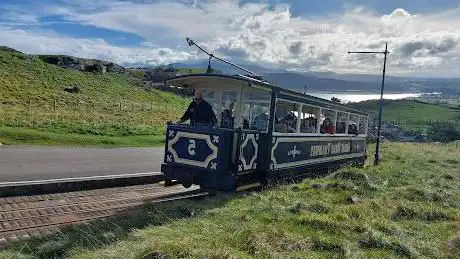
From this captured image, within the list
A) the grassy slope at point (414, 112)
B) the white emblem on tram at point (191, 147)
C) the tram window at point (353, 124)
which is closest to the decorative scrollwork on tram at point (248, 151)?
the white emblem on tram at point (191, 147)

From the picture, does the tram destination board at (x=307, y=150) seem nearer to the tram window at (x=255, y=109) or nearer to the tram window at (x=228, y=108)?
the tram window at (x=255, y=109)

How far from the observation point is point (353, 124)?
1967 cm

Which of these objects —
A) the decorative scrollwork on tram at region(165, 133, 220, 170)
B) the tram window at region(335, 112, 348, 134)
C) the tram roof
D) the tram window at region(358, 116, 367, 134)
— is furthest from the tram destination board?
the decorative scrollwork on tram at region(165, 133, 220, 170)

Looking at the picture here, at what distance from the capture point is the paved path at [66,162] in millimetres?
12773

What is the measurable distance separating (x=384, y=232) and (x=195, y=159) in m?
4.97

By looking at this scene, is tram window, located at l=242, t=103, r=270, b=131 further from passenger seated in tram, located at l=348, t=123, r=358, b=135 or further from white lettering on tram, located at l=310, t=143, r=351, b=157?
passenger seated in tram, located at l=348, t=123, r=358, b=135

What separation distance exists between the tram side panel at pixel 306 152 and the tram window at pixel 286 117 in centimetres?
23

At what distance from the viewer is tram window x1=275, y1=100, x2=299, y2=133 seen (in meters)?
12.2

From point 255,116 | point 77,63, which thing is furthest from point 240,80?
point 77,63

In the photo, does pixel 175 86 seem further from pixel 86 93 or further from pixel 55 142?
pixel 86 93

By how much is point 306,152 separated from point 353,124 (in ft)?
19.6

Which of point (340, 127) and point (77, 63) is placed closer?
point (340, 127)

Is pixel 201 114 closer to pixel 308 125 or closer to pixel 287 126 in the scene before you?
pixel 287 126

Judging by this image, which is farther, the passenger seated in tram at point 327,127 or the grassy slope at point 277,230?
the passenger seated in tram at point 327,127
